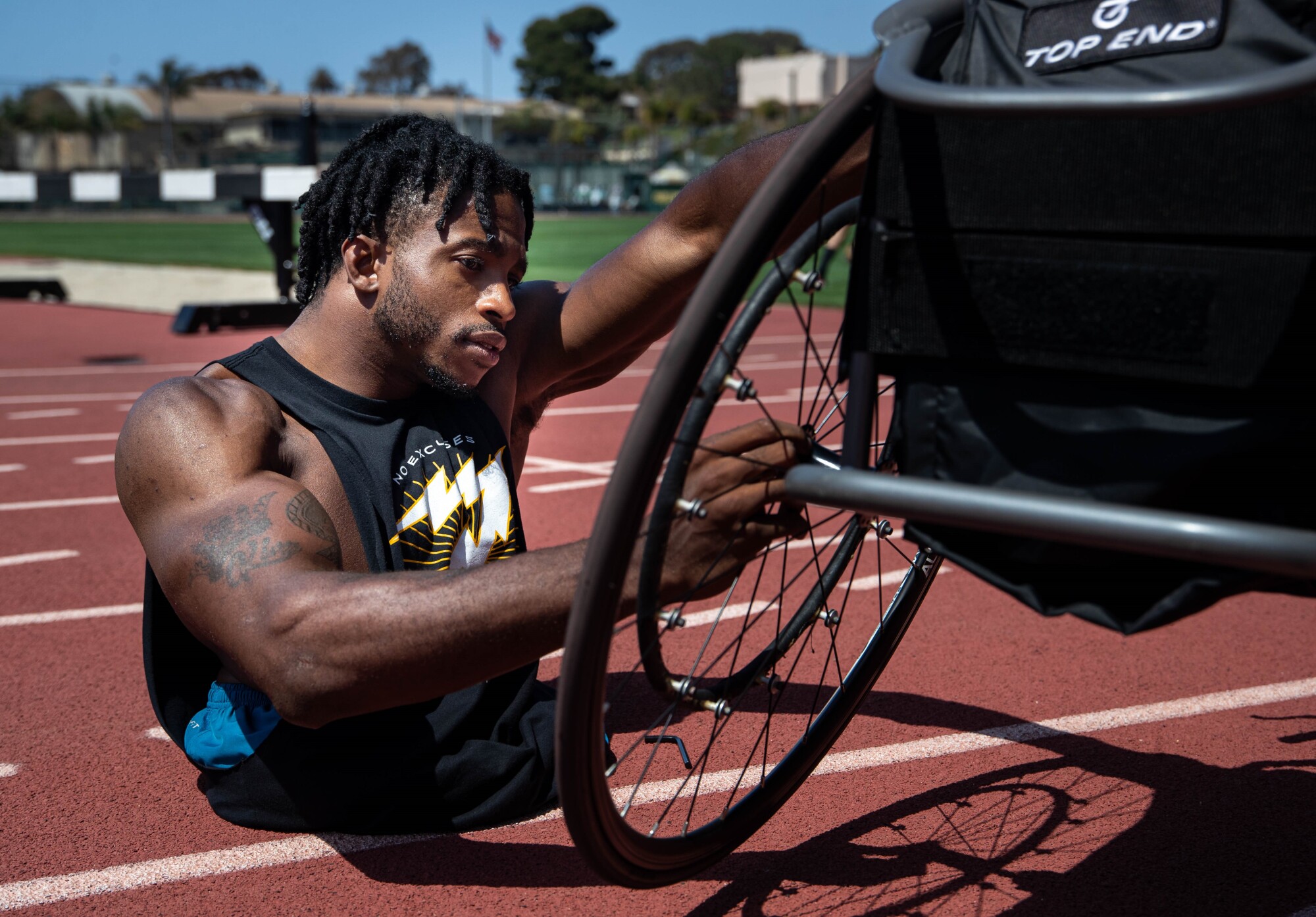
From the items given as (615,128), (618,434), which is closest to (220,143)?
(615,128)

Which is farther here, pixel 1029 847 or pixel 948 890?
pixel 1029 847

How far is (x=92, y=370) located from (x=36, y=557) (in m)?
6.53

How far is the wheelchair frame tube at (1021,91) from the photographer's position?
128cm

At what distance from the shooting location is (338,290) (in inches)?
105

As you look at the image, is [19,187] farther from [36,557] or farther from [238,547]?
[238,547]

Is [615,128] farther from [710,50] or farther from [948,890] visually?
[948,890]

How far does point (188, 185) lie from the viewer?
1348cm

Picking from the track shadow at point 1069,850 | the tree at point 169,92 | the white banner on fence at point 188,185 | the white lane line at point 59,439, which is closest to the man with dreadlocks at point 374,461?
the track shadow at point 1069,850

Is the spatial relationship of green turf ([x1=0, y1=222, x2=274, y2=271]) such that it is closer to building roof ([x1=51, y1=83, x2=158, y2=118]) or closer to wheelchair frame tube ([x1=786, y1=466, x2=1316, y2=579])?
wheelchair frame tube ([x1=786, y1=466, x2=1316, y2=579])

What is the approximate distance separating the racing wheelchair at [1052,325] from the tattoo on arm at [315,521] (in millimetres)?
664

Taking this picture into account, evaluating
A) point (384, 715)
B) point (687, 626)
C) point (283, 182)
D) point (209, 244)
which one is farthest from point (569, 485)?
point (209, 244)

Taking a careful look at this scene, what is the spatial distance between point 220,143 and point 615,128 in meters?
35.2

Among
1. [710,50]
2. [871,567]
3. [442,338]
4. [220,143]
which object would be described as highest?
[710,50]

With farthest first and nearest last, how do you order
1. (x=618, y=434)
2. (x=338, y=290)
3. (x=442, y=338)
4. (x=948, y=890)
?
(x=618, y=434)
(x=338, y=290)
(x=442, y=338)
(x=948, y=890)
